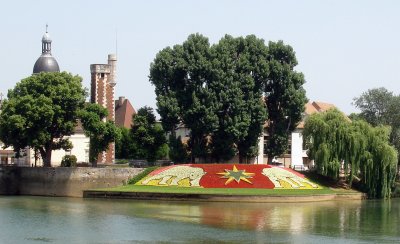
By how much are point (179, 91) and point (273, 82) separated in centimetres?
969

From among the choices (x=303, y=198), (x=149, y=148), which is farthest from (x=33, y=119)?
(x=303, y=198)

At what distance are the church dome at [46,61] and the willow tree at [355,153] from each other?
4833cm

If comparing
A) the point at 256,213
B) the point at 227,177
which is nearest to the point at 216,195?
the point at 227,177

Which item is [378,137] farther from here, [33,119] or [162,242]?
[162,242]

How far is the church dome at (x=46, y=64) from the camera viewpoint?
12125 centimetres

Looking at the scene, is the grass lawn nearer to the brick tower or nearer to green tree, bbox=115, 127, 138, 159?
the brick tower

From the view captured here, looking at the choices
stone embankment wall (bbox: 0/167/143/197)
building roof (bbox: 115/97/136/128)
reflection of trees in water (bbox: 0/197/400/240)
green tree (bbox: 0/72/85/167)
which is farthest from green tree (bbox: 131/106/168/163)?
building roof (bbox: 115/97/136/128)

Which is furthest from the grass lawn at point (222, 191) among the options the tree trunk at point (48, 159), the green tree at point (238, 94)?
the green tree at point (238, 94)

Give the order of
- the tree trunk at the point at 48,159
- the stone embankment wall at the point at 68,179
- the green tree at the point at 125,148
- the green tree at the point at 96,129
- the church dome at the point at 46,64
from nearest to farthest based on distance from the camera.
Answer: the stone embankment wall at the point at 68,179, the green tree at the point at 96,129, the tree trunk at the point at 48,159, the green tree at the point at 125,148, the church dome at the point at 46,64

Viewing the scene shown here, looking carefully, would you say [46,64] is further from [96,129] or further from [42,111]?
[42,111]

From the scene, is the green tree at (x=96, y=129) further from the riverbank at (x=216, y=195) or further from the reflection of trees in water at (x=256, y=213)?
the reflection of trees in water at (x=256, y=213)

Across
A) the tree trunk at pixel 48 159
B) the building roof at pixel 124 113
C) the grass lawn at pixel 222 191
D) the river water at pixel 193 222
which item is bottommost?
the river water at pixel 193 222

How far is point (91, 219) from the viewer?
60656 mm

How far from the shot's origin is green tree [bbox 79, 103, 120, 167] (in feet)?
275
